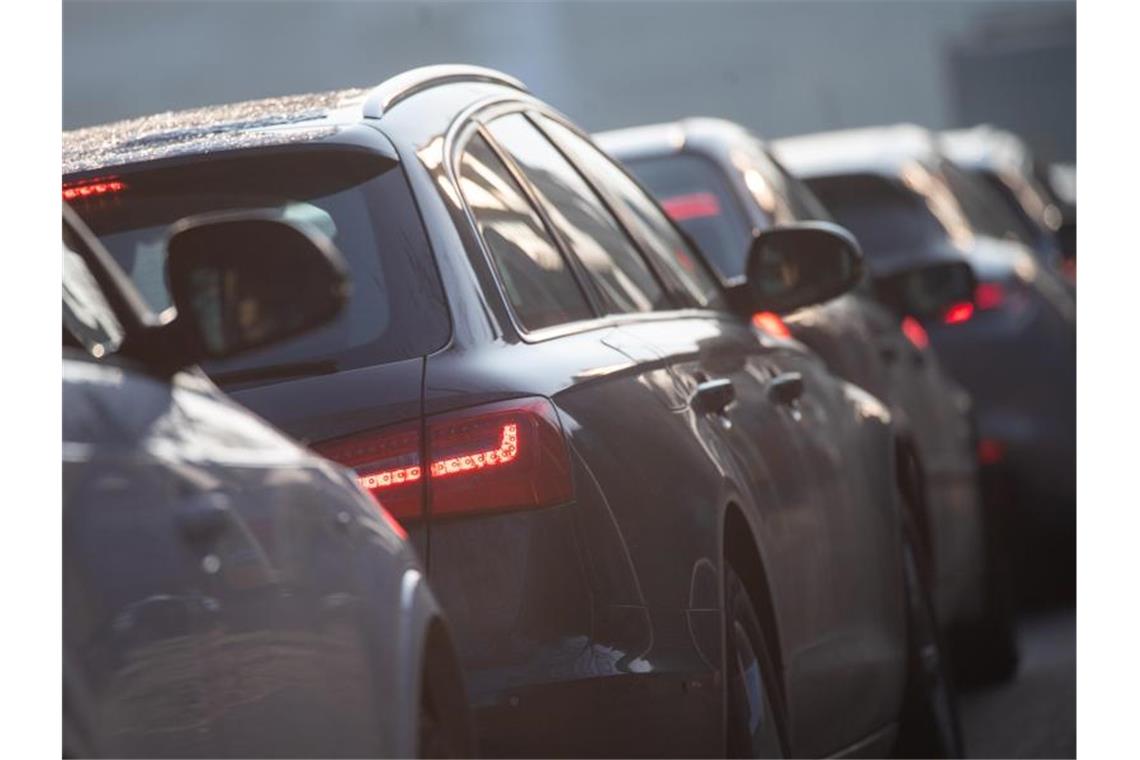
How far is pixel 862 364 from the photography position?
31.1 feet

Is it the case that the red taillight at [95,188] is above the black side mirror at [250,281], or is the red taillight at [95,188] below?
above

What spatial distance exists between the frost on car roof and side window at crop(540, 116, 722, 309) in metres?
0.85

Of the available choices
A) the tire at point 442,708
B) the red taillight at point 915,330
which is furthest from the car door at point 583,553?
the red taillight at point 915,330

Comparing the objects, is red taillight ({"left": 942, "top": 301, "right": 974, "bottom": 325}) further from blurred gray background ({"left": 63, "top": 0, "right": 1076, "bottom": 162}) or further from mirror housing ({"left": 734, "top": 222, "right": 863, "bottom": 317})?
blurred gray background ({"left": 63, "top": 0, "right": 1076, "bottom": 162})

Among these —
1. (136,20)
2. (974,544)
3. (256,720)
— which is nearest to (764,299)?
(974,544)

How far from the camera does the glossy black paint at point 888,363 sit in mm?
9648

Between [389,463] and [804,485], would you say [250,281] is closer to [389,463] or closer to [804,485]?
[389,463]

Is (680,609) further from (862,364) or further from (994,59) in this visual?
(994,59)

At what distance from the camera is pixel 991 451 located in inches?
476

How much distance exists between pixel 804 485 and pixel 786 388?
33cm

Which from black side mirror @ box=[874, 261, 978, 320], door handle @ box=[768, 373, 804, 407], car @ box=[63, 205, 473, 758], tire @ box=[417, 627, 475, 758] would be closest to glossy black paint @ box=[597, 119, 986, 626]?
black side mirror @ box=[874, 261, 978, 320]

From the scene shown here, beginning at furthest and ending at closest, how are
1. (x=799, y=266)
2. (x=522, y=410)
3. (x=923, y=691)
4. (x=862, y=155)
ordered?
1. (x=862, y=155)
2. (x=923, y=691)
3. (x=799, y=266)
4. (x=522, y=410)

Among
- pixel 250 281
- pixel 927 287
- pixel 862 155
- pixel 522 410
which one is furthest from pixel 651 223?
pixel 862 155

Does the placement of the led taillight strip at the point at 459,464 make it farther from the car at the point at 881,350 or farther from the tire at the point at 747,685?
the car at the point at 881,350
